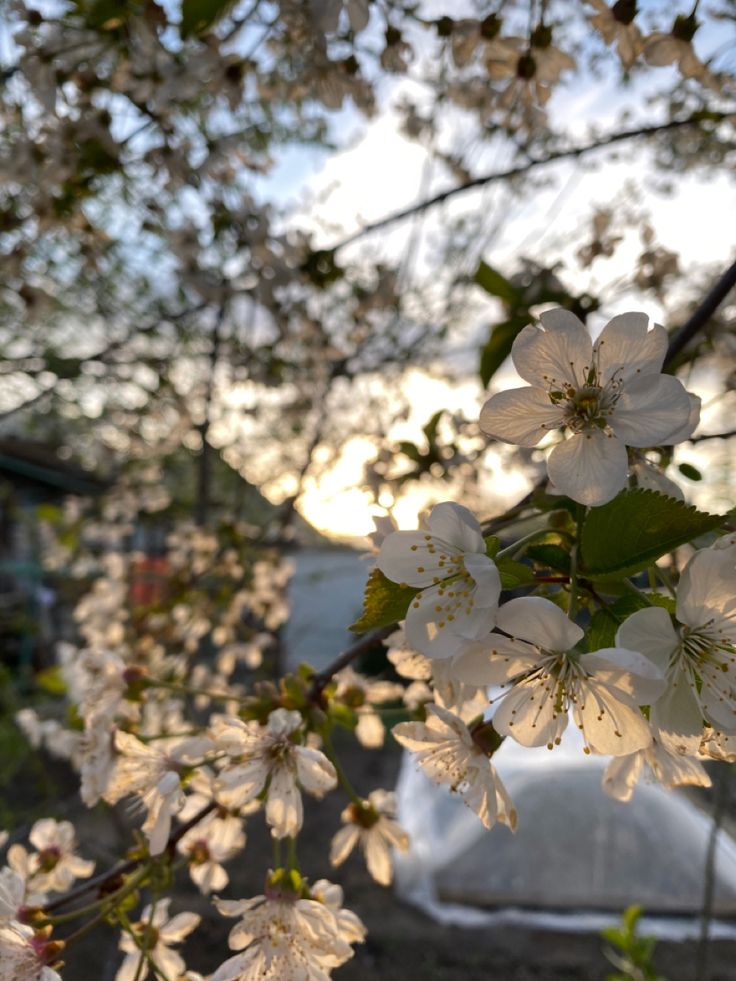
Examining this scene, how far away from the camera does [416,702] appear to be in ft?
2.83

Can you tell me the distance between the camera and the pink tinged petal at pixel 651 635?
0.44 m

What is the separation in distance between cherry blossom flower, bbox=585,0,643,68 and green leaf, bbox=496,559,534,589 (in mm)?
874

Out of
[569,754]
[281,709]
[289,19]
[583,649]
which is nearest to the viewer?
[583,649]

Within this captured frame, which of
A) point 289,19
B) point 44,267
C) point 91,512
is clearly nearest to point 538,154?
point 289,19

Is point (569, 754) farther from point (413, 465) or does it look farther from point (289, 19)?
point (289, 19)

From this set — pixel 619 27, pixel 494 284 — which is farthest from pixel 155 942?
pixel 619 27

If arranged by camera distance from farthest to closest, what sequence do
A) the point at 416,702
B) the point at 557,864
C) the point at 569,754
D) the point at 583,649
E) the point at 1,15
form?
1. the point at 569,754
2. the point at 557,864
3. the point at 1,15
4. the point at 416,702
5. the point at 583,649

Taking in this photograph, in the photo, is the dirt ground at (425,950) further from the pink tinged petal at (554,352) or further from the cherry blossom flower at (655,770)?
the pink tinged petal at (554,352)

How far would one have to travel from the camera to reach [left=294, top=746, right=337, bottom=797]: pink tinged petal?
0.62 meters

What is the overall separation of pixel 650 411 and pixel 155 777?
2.03 feet

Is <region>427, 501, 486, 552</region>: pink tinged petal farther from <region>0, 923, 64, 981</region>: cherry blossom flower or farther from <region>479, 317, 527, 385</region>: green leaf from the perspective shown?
<region>479, 317, 527, 385</region>: green leaf

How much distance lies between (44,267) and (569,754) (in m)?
3.69

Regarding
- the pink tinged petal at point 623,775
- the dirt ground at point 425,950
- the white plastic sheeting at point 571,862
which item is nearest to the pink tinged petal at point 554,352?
the pink tinged petal at point 623,775

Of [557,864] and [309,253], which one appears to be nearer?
[309,253]
